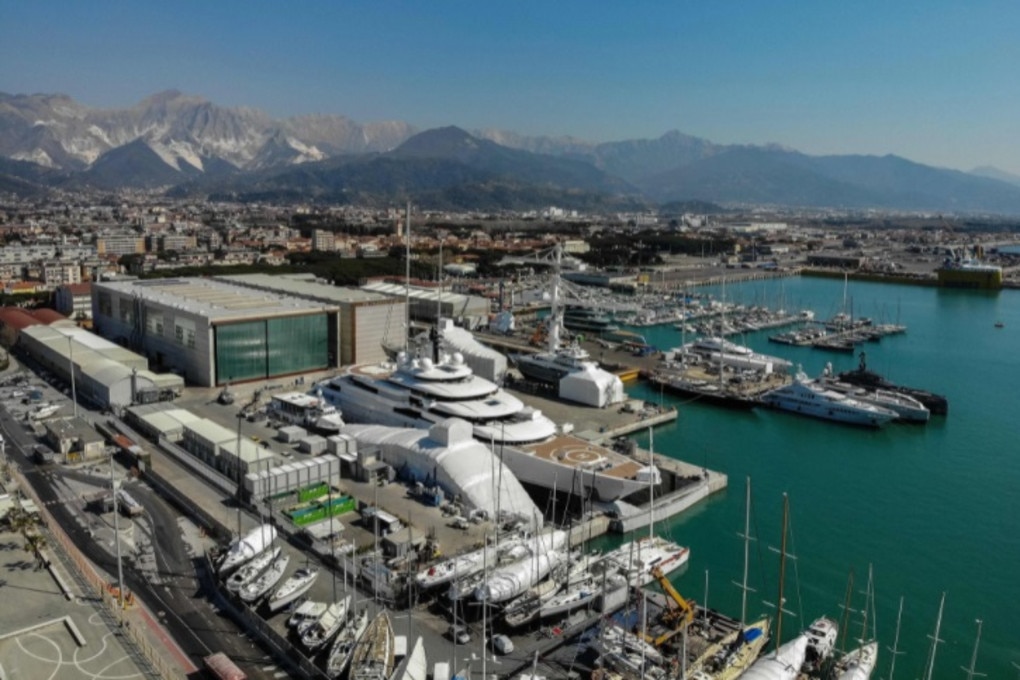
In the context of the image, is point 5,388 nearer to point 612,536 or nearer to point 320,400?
point 320,400

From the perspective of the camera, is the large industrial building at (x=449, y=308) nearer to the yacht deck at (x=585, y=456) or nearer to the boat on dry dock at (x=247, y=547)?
the yacht deck at (x=585, y=456)

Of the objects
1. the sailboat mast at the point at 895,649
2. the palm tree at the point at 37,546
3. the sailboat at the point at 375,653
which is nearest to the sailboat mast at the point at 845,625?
the sailboat mast at the point at 895,649

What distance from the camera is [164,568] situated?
1388cm

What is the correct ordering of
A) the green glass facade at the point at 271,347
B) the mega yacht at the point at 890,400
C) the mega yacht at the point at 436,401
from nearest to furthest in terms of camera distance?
1. the mega yacht at the point at 436,401
2. the green glass facade at the point at 271,347
3. the mega yacht at the point at 890,400

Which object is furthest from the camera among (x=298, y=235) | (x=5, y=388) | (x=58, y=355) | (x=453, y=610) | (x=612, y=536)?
(x=298, y=235)

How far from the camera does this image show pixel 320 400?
23.2 meters

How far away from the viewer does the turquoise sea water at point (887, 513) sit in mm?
14289

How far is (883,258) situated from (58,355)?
8549cm

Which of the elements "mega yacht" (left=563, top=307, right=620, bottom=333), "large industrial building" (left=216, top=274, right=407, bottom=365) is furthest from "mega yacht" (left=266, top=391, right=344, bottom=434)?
"mega yacht" (left=563, top=307, right=620, bottom=333)

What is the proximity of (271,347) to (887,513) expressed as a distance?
2072cm

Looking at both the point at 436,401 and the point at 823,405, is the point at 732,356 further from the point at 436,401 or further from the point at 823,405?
the point at 436,401

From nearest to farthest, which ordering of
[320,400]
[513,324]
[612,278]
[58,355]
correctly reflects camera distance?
[320,400] < [58,355] < [513,324] < [612,278]

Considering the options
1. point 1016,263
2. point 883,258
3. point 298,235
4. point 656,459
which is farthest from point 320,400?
point 1016,263

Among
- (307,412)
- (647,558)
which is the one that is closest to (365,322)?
(307,412)
